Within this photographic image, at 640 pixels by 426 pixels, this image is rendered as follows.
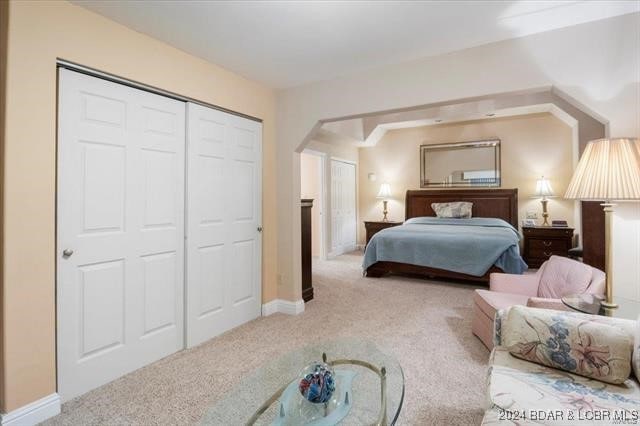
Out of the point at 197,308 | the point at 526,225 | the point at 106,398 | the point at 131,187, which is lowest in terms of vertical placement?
the point at 106,398

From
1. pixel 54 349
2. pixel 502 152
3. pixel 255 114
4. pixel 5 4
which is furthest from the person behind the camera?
pixel 502 152

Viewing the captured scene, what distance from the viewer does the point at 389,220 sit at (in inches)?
278

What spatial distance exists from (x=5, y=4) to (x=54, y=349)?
1.85 metres

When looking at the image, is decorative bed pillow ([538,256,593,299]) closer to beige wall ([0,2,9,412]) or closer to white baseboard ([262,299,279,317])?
white baseboard ([262,299,279,317])

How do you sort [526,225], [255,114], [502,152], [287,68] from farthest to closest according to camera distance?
[502,152] → [526,225] → [255,114] → [287,68]

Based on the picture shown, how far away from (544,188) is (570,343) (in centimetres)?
488

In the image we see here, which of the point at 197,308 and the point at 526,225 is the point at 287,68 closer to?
the point at 197,308

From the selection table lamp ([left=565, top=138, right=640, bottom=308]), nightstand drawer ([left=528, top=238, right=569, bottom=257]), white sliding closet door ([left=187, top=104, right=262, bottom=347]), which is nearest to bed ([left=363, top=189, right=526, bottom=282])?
nightstand drawer ([left=528, top=238, right=569, bottom=257])

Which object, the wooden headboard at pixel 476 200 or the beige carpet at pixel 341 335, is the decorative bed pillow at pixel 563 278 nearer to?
the beige carpet at pixel 341 335

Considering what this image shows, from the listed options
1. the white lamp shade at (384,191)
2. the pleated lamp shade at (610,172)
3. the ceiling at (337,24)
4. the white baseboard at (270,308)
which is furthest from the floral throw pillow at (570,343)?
the white lamp shade at (384,191)

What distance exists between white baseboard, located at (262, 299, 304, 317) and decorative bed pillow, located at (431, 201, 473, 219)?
3.70m

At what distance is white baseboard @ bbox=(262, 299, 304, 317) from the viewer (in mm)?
3404

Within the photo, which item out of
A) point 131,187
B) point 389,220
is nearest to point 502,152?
point 389,220

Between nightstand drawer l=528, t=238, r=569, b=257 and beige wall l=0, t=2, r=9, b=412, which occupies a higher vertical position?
beige wall l=0, t=2, r=9, b=412
